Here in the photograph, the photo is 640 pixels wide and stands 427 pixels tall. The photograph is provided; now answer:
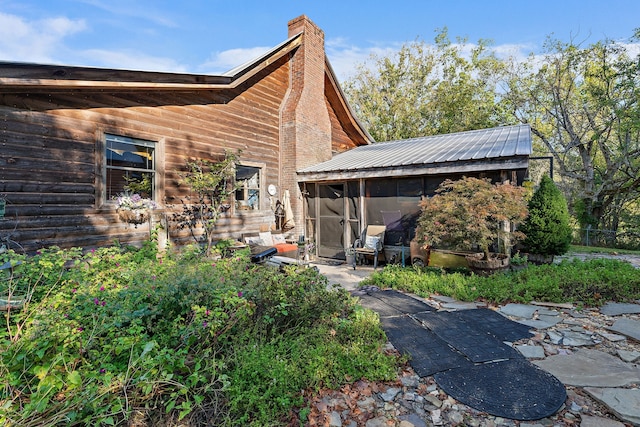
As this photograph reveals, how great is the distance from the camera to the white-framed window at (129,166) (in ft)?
18.5

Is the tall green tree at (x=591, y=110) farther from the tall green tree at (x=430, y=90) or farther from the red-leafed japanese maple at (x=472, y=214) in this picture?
the red-leafed japanese maple at (x=472, y=214)

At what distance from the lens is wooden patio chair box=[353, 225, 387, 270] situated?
7.66 metres

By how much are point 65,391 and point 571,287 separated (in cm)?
629

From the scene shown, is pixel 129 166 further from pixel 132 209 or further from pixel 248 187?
pixel 248 187

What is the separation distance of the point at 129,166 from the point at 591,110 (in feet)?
64.2

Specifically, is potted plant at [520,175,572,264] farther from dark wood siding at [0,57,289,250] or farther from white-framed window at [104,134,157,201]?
white-framed window at [104,134,157,201]

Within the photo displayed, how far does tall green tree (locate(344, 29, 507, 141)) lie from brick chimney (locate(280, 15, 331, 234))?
11.8 meters

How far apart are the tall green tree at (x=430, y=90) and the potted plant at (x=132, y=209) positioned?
17.8 m

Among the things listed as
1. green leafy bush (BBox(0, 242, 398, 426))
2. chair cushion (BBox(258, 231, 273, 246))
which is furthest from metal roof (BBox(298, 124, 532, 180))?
green leafy bush (BBox(0, 242, 398, 426))

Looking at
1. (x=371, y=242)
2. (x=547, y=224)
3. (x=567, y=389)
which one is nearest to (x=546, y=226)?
(x=547, y=224)

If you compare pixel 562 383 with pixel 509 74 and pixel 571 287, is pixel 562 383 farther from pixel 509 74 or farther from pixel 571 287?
pixel 509 74

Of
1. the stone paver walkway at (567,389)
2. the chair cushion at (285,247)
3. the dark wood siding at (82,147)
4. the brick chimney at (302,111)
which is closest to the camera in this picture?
the stone paver walkway at (567,389)

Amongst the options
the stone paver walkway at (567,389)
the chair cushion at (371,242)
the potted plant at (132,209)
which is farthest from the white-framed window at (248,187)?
the stone paver walkway at (567,389)

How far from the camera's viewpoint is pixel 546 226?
6852 millimetres
